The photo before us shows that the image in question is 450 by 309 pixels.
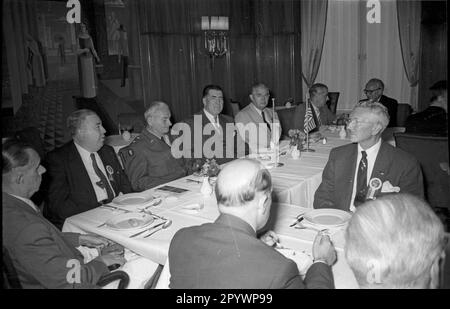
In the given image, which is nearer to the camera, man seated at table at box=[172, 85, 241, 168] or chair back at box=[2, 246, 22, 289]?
chair back at box=[2, 246, 22, 289]

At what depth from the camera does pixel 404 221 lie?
1.06m

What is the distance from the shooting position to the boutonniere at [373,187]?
2.40 m

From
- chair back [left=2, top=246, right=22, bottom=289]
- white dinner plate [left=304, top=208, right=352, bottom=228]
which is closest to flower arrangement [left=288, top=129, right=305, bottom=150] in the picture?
white dinner plate [left=304, top=208, right=352, bottom=228]

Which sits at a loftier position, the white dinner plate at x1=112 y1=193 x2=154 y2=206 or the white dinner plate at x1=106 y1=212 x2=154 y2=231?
the white dinner plate at x1=112 y1=193 x2=154 y2=206

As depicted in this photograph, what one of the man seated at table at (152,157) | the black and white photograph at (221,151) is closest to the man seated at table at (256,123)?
the black and white photograph at (221,151)

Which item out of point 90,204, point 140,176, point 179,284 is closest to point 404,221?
point 179,284

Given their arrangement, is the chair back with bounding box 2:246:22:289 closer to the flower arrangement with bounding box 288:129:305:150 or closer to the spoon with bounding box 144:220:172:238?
the spoon with bounding box 144:220:172:238

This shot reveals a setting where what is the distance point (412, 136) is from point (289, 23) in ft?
16.5

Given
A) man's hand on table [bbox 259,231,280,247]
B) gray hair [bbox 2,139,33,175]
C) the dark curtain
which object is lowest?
man's hand on table [bbox 259,231,280,247]

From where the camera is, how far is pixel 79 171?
106 inches

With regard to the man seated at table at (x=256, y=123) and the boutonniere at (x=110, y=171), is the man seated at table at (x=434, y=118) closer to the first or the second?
the man seated at table at (x=256, y=123)

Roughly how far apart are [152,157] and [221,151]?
1.06 meters

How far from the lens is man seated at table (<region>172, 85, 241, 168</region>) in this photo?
12.7 ft

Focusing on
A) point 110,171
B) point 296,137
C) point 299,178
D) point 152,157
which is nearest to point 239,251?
point 299,178
